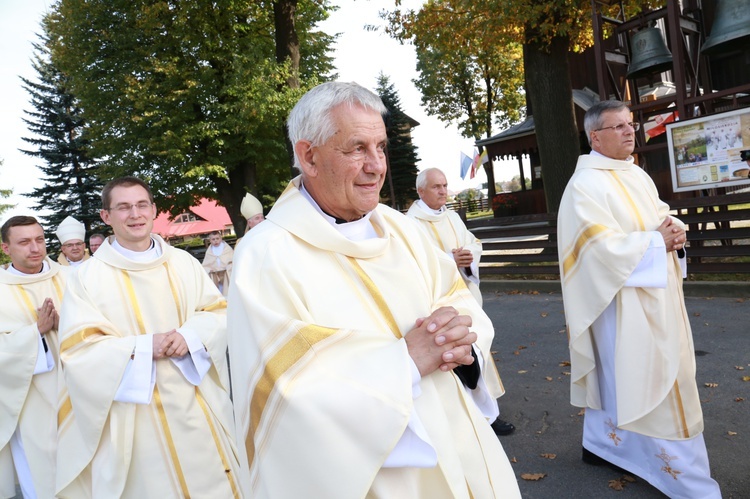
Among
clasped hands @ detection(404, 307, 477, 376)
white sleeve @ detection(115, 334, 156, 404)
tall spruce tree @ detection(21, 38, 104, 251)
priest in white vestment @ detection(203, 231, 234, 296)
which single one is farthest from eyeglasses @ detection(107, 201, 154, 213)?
tall spruce tree @ detection(21, 38, 104, 251)

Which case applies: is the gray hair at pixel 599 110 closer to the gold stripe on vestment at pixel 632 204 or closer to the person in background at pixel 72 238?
the gold stripe on vestment at pixel 632 204

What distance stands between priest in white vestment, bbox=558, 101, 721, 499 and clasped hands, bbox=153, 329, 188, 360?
8.37 feet

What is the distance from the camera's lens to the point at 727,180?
27.0 ft

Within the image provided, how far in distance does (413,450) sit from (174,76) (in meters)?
20.8

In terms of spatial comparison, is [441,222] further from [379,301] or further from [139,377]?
[379,301]

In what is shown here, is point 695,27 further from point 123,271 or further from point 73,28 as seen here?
point 73,28

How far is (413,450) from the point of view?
6.00 feet

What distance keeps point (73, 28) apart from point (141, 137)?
4.31 metres

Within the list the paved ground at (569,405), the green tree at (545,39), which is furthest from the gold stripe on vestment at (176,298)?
the green tree at (545,39)

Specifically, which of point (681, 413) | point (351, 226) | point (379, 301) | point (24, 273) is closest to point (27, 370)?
point (24, 273)

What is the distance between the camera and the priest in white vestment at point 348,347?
5.71 ft

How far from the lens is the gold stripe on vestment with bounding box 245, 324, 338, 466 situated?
177cm

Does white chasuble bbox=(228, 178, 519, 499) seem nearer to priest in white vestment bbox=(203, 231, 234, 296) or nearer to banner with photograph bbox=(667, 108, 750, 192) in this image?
banner with photograph bbox=(667, 108, 750, 192)

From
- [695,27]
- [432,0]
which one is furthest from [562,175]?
[432,0]
